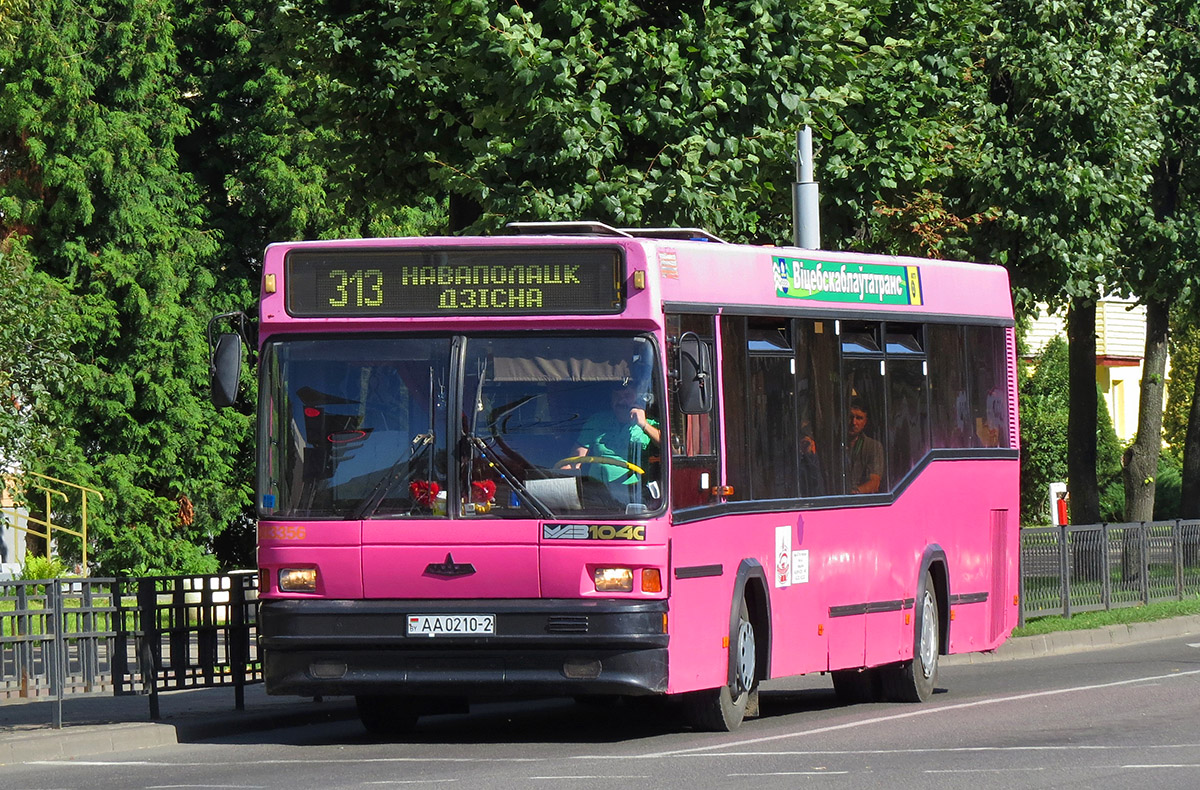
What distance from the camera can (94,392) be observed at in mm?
38562

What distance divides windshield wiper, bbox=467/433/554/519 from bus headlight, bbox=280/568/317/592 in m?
1.26

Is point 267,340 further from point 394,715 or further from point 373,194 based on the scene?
point 373,194

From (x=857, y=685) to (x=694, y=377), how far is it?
17.0 feet

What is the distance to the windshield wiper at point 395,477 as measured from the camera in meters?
13.1

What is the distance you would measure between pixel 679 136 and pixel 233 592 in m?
6.03

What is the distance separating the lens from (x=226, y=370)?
1309cm

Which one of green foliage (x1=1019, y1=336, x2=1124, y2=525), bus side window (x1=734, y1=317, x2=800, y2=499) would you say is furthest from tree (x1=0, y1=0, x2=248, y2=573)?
bus side window (x1=734, y1=317, x2=800, y2=499)

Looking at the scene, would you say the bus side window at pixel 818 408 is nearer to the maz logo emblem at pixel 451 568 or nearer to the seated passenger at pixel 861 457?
the seated passenger at pixel 861 457

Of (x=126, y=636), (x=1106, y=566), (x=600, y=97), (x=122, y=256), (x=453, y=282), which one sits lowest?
(x=1106, y=566)

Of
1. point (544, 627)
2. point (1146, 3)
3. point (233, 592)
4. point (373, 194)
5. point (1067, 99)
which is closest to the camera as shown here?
point (544, 627)

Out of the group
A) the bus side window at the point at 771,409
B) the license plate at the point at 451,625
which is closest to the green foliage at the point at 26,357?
the bus side window at the point at 771,409

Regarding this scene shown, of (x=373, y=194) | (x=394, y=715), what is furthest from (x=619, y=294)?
(x=373, y=194)

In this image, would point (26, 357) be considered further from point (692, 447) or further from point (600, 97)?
point (692, 447)

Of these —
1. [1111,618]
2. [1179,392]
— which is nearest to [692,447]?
[1111,618]
